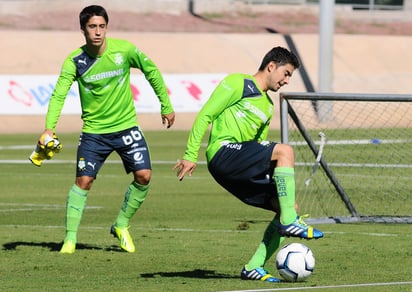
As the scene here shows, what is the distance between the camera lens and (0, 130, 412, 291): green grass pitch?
31.1 ft

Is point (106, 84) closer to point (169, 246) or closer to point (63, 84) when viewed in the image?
point (63, 84)

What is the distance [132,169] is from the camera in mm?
11789

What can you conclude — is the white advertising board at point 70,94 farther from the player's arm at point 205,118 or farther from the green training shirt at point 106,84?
the player's arm at point 205,118

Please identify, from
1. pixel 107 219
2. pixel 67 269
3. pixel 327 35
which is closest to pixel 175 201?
pixel 107 219

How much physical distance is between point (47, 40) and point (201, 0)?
42.3ft

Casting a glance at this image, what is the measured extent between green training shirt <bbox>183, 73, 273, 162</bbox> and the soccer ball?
37.4 inches

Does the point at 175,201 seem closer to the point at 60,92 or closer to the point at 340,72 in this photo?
the point at 60,92

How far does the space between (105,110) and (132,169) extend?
659mm

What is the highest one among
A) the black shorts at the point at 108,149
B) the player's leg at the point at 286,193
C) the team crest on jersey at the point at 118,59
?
the team crest on jersey at the point at 118,59

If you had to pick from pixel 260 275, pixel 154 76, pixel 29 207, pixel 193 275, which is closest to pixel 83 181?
pixel 154 76

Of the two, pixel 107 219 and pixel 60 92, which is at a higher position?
pixel 60 92

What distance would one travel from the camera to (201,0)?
5369 centimetres

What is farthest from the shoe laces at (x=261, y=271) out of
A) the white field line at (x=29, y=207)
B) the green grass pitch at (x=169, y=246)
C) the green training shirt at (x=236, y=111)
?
the white field line at (x=29, y=207)

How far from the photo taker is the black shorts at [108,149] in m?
11.6
